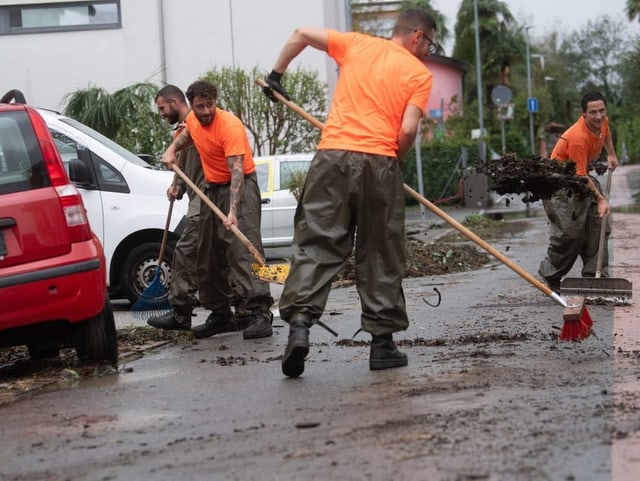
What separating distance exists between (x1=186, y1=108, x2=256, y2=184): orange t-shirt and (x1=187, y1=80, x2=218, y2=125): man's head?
0.30 ft

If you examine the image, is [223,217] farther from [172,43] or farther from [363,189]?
[172,43]

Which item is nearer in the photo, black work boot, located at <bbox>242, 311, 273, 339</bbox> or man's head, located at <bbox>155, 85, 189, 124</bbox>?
black work boot, located at <bbox>242, 311, 273, 339</bbox>

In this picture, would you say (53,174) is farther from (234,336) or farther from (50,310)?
(234,336)

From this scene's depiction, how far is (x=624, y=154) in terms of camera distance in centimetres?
7981

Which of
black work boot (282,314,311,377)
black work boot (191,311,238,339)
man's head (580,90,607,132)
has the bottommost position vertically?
black work boot (191,311,238,339)

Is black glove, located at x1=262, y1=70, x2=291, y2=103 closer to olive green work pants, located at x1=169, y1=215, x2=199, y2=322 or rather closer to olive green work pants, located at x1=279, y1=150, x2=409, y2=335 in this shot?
olive green work pants, located at x1=279, y1=150, x2=409, y2=335

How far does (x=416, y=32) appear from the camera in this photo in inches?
268

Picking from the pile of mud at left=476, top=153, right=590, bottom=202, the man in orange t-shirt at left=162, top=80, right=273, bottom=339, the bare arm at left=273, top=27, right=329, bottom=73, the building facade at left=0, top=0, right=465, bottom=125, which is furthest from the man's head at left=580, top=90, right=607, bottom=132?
the building facade at left=0, top=0, right=465, bottom=125

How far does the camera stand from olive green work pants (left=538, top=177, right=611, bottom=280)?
34.3 feet

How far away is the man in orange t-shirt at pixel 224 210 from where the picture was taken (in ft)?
28.5

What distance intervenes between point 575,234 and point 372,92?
4.32 metres

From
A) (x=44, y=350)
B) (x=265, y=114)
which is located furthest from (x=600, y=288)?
(x=265, y=114)

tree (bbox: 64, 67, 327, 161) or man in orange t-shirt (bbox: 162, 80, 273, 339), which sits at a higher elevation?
tree (bbox: 64, 67, 327, 161)

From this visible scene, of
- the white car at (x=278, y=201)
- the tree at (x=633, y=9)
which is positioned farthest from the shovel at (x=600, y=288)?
the tree at (x=633, y=9)
